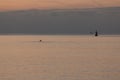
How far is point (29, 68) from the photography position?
4519 cm

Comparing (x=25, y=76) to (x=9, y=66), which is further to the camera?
(x=9, y=66)

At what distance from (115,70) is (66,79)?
7.63m

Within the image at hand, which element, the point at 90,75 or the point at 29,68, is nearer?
the point at 90,75

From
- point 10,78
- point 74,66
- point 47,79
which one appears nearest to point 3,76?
point 10,78

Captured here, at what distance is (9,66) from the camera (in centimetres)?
4688

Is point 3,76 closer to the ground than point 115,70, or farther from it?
closer to the ground

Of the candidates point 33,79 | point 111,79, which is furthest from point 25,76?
point 111,79

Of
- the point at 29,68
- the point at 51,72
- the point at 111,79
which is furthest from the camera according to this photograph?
the point at 29,68

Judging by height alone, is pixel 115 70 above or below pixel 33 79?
above

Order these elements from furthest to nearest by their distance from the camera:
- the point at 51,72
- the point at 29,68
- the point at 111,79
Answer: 1. the point at 29,68
2. the point at 51,72
3. the point at 111,79

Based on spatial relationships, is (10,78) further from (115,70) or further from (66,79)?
(115,70)

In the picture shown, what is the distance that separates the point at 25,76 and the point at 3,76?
205cm

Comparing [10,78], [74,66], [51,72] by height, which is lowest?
[10,78]

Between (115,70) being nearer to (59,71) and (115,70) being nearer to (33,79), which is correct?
(59,71)
